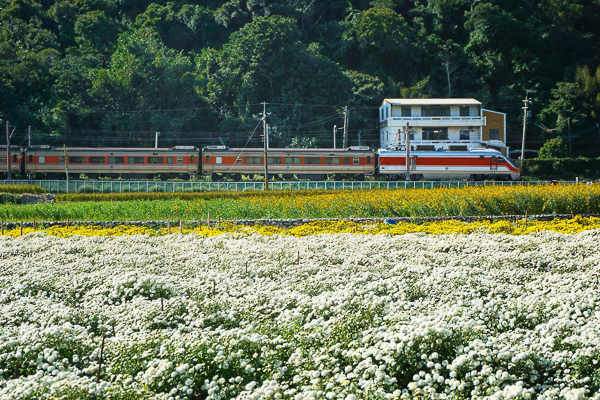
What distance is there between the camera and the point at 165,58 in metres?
59.0

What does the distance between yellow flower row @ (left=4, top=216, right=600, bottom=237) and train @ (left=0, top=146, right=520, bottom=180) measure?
23.9 meters

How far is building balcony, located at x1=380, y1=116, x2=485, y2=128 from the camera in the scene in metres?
54.2

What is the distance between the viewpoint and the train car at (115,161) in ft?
141

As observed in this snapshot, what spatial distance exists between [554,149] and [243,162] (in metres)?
27.8

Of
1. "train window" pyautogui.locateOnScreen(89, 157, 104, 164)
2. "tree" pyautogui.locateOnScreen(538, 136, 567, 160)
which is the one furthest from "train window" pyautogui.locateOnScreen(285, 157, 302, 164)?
"tree" pyautogui.locateOnScreen(538, 136, 567, 160)

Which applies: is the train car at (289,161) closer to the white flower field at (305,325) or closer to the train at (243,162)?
the train at (243,162)

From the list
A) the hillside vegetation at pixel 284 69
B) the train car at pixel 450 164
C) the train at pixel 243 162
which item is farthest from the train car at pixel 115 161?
the train car at pixel 450 164

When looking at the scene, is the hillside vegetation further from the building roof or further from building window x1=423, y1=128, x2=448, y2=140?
building window x1=423, y1=128, x2=448, y2=140

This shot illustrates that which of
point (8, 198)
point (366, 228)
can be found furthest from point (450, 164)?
point (8, 198)

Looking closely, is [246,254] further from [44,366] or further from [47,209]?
[47,209]

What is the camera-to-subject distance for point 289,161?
143 feet

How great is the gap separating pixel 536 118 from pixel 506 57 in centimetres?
866

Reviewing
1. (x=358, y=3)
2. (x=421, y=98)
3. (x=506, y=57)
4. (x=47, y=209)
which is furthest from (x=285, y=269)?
(x=358, y=3)

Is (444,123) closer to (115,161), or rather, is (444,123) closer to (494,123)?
(494,123)
